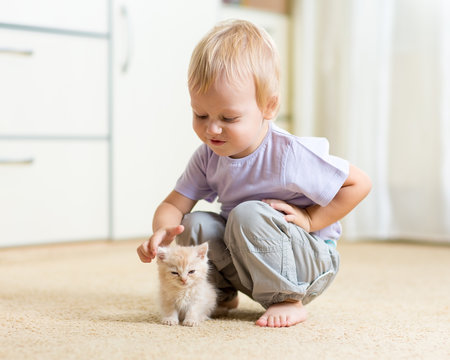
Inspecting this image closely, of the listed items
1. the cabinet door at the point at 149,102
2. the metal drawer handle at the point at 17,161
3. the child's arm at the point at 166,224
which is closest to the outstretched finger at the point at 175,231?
the child's arm at the point at 166,224

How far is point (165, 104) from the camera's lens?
230 centimetres

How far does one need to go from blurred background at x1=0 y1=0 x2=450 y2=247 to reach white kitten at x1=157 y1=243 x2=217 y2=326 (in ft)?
3.13

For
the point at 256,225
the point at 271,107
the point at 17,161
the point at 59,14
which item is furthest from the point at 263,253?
the point at 59,14

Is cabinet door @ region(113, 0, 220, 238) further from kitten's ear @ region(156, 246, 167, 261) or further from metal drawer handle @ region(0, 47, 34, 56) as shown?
kitten's ear @ region(156, 246, 167, 261)

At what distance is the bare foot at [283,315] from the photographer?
1.14 m

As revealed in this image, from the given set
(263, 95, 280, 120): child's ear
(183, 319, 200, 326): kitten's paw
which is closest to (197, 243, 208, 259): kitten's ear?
(183, 319, 200, 326): kitten's paw

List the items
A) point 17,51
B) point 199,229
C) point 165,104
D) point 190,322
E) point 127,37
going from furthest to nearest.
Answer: point 165,104 → point 127,37 → point 17,51 → point 199,229 → point 190,322

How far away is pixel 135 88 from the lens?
2227mm

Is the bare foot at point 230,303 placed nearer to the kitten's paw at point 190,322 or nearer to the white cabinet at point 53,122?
the kitten's paw at point 190,322

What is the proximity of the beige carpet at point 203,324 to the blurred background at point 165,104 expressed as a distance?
0.27m

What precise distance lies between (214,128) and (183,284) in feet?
0.91

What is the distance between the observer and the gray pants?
1152mm

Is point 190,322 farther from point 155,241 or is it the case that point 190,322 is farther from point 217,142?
point 217,142

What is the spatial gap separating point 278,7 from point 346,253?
1.14 m
